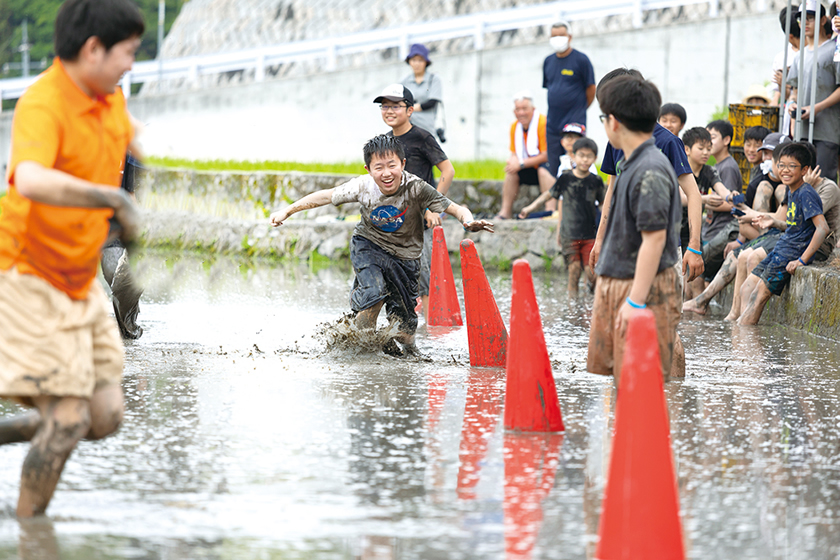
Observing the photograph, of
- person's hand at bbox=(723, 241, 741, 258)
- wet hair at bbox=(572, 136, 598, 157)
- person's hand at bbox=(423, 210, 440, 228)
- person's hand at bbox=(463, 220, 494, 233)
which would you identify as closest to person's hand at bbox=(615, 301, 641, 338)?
person's hand at bbox=(463, 220, 494, 233)

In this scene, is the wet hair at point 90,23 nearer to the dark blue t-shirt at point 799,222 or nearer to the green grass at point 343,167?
the dark blue t-shirt at point 799,222

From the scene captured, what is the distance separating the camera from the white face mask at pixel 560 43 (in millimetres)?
13700

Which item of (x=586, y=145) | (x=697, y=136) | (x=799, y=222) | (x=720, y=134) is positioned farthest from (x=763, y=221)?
(x=586, y=145)

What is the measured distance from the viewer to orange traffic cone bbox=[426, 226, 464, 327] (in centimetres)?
941

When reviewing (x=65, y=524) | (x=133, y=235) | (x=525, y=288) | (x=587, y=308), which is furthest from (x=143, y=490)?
(x=587, y=308)

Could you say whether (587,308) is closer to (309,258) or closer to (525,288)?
(525,288)

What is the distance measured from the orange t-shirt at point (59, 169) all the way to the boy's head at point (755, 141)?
8.53 meters

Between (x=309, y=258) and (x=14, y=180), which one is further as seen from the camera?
(x=309, y=258)

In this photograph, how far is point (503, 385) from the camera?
20.7 ft

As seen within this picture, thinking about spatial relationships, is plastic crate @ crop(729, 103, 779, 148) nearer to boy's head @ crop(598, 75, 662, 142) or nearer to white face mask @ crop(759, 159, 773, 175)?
white face mask @ crop(759, 159, 773, 175)

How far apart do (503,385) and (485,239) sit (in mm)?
8527

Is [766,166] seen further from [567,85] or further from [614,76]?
[614,76]

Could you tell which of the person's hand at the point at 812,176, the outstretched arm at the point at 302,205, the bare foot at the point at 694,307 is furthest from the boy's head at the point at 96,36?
the bare foot at the point at 694,307

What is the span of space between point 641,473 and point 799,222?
629 centimetres
